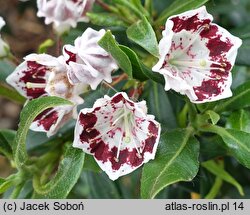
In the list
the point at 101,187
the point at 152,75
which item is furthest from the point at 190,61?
the point at 101,187

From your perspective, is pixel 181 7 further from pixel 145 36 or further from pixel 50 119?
pixel 50 119

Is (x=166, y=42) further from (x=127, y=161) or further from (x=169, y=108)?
(x=169, y=108)

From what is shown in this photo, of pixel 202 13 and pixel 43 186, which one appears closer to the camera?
pixel 202 13

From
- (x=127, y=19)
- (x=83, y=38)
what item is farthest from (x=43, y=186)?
(x=127, y=19)

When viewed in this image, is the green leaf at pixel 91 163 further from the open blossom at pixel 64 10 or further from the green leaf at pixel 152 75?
the open blossom at pixel 64 10

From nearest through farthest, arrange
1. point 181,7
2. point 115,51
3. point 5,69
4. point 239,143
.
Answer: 1. point 115,51
2. point 239,143
3. point 181,7
4. point 5,69

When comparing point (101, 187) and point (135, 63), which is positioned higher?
point (135, 63)

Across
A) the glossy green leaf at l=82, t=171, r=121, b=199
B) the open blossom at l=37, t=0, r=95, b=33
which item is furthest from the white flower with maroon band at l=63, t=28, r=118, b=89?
the glossy green leaf at l=82, t=171, r=121, b=199
